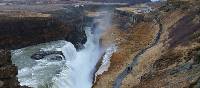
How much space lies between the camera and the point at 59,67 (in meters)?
54.4

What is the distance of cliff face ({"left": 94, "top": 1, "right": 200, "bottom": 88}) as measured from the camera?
124 feet

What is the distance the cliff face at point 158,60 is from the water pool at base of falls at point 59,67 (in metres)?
3.20

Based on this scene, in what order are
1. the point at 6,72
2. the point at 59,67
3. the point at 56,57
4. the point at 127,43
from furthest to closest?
the point at 127,43 → the point at 56,57 → the point at 59,67 → the point at 6,72

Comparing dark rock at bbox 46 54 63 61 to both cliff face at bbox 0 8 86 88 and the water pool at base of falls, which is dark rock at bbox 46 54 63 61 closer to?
the water pool at base of falls

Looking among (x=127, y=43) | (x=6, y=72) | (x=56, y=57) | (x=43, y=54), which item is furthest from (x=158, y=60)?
(x=127, y=43)

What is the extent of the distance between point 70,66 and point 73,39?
70.4ft

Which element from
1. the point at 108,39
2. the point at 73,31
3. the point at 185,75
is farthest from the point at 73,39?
the point at 185,75

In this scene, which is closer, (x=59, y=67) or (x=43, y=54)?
(x=59, y=67)

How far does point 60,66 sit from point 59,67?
726 millimetres

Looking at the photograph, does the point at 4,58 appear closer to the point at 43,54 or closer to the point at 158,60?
the point at 158,60

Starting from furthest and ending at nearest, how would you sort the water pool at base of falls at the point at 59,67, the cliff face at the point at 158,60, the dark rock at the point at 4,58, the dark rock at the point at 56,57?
the dark rock at the point at 56,57 → the water pool at base of falls at the point at 59,67 → the cliff face at the point at 158,60 → the dark rock at the point at 4,58

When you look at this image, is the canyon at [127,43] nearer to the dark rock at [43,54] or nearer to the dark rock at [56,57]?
the dark rock at [43,54]

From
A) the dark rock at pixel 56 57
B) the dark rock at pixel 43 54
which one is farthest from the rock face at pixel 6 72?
the dark rock at pixel 56 57

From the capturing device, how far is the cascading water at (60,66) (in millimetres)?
46531
